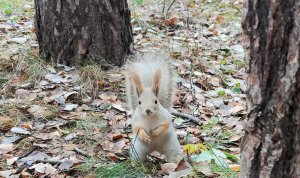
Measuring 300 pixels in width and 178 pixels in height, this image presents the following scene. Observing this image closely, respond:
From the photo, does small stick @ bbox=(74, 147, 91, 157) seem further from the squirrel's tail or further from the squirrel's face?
the squirrel's face

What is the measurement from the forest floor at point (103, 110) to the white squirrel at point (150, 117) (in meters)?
0.07

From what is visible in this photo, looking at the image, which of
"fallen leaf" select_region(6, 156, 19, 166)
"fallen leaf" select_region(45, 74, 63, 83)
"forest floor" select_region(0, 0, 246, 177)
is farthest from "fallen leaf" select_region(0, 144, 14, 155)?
"fallen leaf" select_region(45, 74, 63, 83)

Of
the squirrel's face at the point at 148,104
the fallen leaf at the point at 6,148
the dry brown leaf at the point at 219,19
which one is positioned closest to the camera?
the squirrel's face at the point at 148,104

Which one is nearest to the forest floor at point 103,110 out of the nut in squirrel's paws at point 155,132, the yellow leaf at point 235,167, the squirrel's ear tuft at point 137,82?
the yellow leaf at point 235,167

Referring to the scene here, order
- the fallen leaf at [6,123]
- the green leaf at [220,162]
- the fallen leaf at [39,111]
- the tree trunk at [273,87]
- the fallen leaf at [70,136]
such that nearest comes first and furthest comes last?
the tree trunk at [273,87] < the green leaf at [220,162] < the fallen leaf at [70,136] < the fallen leaf at [6,123] < the fallen leaf at [39,111]

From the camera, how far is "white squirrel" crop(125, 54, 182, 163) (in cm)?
248

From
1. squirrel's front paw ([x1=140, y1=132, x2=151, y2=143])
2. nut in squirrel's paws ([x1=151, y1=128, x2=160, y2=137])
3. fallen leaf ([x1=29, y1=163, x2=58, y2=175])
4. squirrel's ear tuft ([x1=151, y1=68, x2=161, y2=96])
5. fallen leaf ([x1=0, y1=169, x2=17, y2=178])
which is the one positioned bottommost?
fallen leaf ([x1=0, y1=169, x2=17, y2=178])

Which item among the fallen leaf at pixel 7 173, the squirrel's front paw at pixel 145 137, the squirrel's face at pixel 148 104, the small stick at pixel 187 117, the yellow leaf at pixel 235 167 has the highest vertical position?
the squirrel's face at pixel 148 104

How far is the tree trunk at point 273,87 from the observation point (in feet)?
4.66

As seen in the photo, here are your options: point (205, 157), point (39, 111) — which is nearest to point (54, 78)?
point (39, 111)

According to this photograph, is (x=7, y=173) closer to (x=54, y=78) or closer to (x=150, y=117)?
(x=150, y=117)

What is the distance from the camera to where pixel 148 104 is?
8.00 ft

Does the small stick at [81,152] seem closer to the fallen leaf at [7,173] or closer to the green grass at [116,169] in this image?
the green grass at [116,169]

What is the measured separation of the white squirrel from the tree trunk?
2.83 ft
